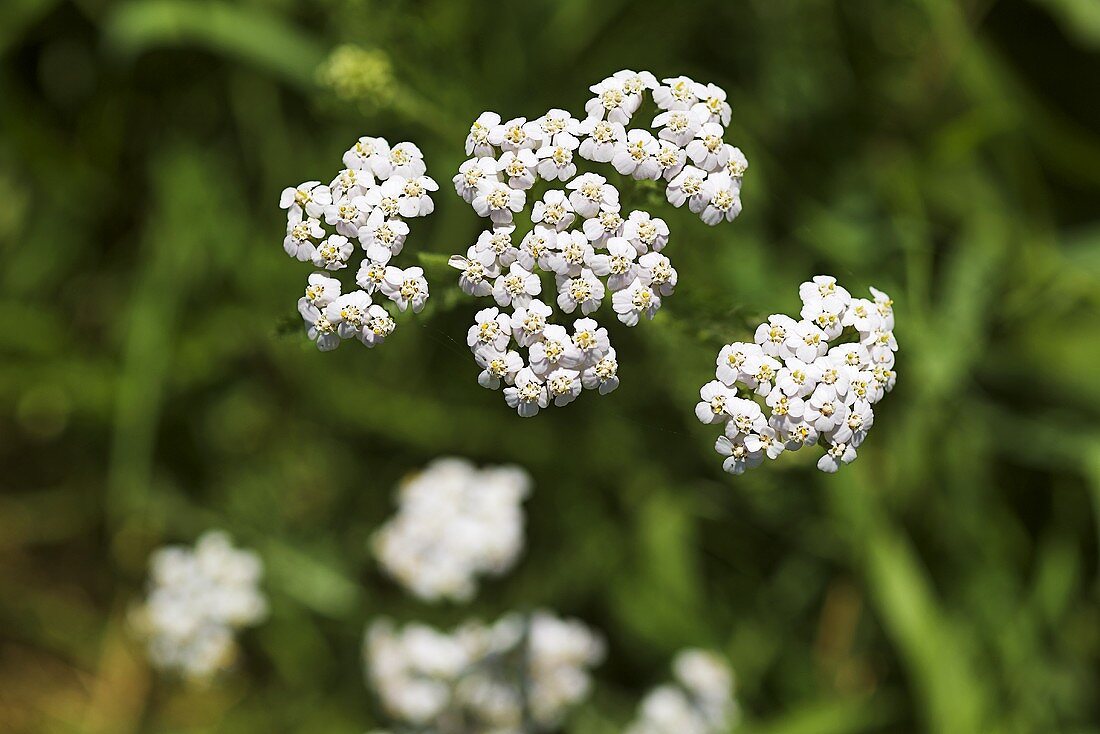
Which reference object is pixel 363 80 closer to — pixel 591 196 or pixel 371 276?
pixel 371 276

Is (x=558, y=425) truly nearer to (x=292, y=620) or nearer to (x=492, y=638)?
(x=492, y=638)

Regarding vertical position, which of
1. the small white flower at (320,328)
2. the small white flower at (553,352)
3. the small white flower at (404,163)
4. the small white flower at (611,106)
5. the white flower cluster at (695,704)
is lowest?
the white flower cluster at (695,704)

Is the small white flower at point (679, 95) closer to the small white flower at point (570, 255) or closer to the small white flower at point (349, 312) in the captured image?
the small white flower at point (570, 255)

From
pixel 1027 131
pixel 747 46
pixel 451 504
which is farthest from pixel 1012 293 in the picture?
pixel 451 504

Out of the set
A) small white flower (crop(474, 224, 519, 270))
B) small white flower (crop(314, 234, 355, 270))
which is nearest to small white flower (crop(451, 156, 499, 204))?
small white flower (crop(474, 224, 519, 270))

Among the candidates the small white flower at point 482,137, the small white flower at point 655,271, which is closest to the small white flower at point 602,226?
the small white flower at point 655,271

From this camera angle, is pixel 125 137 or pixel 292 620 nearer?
pixel 292 620
